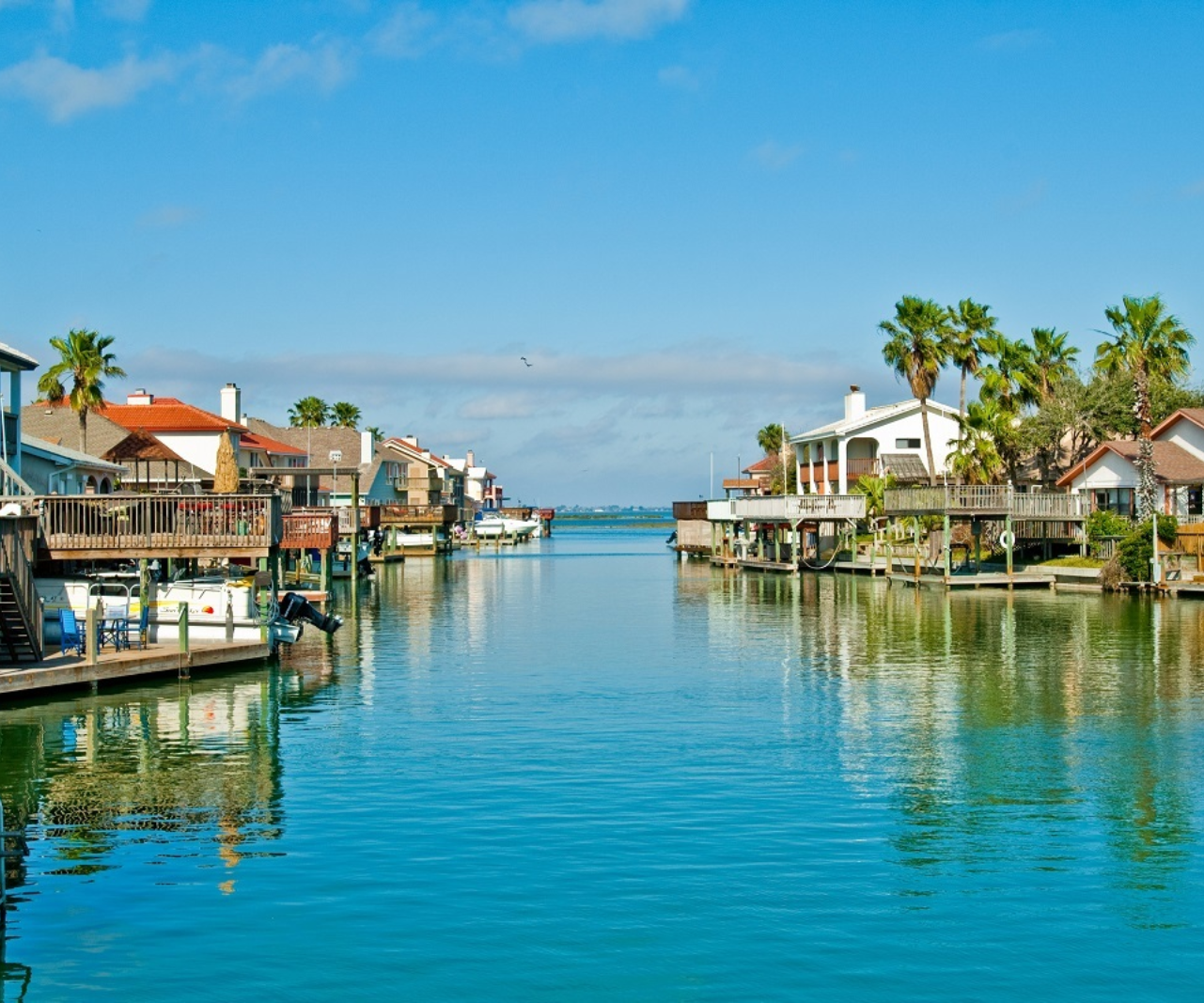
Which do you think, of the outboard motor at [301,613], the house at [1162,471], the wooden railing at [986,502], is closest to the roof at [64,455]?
the outboard motor at [301,613]

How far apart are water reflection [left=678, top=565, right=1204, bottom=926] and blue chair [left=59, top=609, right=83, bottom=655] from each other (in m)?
16.6

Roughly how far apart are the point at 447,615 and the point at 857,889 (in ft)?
139

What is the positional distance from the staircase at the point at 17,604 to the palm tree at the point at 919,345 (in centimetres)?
6382

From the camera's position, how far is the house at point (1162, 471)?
69.4m

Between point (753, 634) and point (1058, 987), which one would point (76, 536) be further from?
point (1058, 987)

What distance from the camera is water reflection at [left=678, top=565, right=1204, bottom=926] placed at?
714 inches

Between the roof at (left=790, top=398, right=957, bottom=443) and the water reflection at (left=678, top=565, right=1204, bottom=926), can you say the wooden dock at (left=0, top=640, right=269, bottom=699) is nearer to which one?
the water reflection at (left=678, top=565, right=1204, bottom=926)

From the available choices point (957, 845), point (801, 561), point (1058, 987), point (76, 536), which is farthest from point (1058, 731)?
point (801, 561)

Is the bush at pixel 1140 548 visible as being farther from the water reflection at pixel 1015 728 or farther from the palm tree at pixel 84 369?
the palm tree at pixel 84 369

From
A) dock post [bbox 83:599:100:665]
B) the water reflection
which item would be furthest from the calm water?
dock post [bbox 83:599:100:665]

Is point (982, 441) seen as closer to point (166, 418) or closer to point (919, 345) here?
point (919, 345)

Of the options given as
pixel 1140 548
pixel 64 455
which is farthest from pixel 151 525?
pixel 1140 548

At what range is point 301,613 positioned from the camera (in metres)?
40.3

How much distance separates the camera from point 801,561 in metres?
88.7
